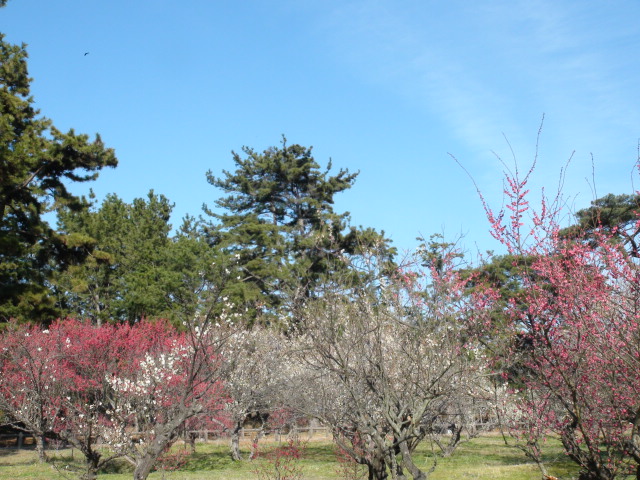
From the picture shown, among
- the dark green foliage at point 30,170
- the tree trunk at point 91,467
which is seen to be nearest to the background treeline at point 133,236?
the dark green foliage at point 30,170

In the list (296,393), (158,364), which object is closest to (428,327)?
(296,393)

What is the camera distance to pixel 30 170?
17484 millimetres

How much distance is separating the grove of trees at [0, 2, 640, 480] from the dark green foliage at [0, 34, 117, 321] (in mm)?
68

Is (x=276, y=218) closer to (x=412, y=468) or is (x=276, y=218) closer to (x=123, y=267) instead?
(x=123, y=267)

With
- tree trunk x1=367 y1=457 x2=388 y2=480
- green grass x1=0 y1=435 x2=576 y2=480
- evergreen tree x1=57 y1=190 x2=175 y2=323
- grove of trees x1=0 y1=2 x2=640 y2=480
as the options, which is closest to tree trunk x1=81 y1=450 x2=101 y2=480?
Answer: grove of trees x1=0 y1=2 x2=640 y2=480

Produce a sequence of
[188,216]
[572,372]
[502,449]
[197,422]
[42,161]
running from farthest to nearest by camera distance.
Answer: [188,216], [502,449], [197,422], [42,161], [572,372]

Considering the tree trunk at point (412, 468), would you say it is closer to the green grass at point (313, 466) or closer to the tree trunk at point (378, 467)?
the tree trunk at point (378, 467)

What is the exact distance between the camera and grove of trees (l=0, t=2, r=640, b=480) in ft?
22.4

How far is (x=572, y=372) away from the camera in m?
6.66

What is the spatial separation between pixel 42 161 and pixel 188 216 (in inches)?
891

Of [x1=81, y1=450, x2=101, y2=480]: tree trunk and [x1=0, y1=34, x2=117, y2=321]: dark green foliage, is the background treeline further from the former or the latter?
[x1=81, y1=450, x2=101, y2=480]: tree trunk

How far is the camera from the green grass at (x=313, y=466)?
1552cm

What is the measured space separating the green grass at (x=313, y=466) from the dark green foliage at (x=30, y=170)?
626cm

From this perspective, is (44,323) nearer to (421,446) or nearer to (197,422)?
(197,422)
